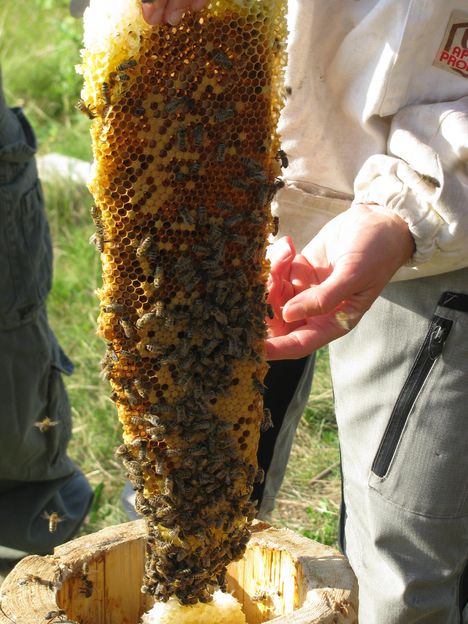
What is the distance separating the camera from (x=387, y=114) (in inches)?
102

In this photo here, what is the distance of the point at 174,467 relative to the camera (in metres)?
2.20

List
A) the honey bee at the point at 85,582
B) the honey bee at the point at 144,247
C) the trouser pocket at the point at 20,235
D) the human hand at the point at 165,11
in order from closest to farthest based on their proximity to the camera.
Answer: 1. the human hand at the point at 165,11
2. the honey bee at the point at 144,247
3. the honey bee at the point at 85,582
4. the trouser pocket at the point at 20,235

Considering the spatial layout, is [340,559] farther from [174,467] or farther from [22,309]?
[22,309]

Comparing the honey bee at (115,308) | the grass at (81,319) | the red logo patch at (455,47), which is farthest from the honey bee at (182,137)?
the grass at (81,319)

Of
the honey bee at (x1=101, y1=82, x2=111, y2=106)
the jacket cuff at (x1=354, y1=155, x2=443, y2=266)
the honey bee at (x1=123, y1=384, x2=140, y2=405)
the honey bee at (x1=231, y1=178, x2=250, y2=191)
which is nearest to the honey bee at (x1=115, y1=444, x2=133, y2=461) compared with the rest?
the honey bee at (x1=123, y1=384, x2=140, y2=405)

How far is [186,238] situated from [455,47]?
3.22 feet

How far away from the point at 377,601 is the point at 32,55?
723 cm

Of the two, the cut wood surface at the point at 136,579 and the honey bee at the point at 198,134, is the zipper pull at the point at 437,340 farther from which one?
the honey bee at the point at 198,134

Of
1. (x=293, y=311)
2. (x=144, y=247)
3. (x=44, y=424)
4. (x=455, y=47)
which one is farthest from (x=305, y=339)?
(x=44, y=424)

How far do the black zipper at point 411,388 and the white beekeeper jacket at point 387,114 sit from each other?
0.18 meters

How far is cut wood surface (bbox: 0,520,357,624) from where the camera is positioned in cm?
232

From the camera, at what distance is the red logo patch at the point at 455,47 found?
2.51m

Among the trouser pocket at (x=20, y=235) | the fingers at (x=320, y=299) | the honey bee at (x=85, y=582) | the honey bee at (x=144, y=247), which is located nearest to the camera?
the honey bee at (x=144, y=247)

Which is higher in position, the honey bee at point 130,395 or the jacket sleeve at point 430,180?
the jacket sleeve at point 430,180
